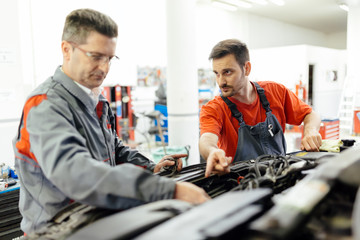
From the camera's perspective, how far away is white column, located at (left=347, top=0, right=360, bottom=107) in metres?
8.66

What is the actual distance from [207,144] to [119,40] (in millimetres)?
6007

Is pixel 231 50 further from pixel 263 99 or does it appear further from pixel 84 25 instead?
pixel 84 25

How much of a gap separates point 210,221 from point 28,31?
5.83 metres

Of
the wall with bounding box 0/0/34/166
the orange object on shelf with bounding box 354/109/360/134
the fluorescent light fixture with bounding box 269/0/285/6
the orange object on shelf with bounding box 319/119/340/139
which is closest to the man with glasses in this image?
the wall with bounding box 0/0/34/166

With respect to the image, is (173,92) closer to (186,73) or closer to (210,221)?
(186,73)

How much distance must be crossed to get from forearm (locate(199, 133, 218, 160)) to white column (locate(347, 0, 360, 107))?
8328mm

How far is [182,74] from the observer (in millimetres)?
4586

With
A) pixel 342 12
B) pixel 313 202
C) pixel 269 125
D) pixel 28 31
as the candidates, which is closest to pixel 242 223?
pixel 313 202

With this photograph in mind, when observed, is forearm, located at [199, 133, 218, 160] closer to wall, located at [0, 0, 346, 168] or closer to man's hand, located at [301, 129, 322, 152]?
man's hand, located at [301, 129, 322, 152]

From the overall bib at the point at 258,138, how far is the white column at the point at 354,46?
26.1ft

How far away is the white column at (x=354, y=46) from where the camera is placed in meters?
8.66

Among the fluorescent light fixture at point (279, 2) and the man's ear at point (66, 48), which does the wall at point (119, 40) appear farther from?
the man's ear at point (66, 48)

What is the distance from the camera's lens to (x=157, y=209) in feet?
2.75

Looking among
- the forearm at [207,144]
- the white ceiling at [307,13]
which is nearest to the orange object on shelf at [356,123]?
the white ceiling at [307,13]
